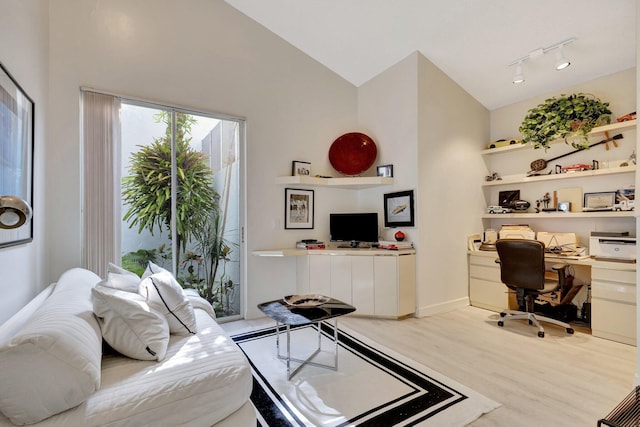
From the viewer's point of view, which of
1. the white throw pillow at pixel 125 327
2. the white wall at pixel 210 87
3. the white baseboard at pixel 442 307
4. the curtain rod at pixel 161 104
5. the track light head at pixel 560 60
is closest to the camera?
the white throw pillow at pixel 125 327

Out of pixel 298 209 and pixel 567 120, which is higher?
pixel 567 120

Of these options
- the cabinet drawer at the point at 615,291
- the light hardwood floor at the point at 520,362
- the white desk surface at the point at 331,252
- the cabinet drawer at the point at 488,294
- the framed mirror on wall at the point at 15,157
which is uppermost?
the framed mirror on wall at the point at 15,157

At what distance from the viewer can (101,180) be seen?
2.80 m

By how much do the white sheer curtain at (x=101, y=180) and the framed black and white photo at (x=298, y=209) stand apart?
1.82 m

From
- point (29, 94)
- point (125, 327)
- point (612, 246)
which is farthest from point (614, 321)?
point (29, 94)

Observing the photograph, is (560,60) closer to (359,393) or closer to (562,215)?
(562,215)

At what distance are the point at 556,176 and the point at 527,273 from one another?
4.29 ft

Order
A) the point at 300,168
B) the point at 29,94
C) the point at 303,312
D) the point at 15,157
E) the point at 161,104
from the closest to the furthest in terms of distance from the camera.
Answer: the point at 15,157 → the point at 29,94 → the point at 303,312 → the point at 161,104 → the point at 300,168

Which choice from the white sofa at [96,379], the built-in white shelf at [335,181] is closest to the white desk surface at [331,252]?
the built-in white shelf at [335,181]

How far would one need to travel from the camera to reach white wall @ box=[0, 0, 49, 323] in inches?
62.1

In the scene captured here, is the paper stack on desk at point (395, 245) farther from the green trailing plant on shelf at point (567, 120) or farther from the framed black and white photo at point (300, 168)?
the green trailing plant on shelf at point (567, 120)

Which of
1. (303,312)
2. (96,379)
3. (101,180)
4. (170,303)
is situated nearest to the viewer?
(96,379)

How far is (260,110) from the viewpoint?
3.72 metres

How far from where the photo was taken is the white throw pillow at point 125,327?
1457mm
